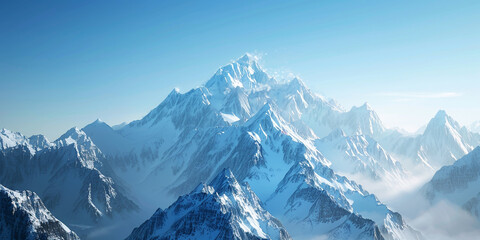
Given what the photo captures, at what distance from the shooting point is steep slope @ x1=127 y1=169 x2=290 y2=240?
159 metres

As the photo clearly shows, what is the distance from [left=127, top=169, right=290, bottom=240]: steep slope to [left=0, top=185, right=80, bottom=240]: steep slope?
3954cm

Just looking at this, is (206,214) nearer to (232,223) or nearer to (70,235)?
(232,223)

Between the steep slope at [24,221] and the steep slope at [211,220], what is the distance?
3954cm

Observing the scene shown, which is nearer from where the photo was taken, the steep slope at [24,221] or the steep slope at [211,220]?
the steep slope at [24,221]

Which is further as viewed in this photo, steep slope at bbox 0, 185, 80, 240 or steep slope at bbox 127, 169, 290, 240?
steep slope at bbox 127, 169, 290, 240

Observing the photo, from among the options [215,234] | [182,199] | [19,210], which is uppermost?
[182,199]

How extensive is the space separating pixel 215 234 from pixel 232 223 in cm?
845

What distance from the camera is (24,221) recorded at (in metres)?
156

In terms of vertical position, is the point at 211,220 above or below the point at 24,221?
above

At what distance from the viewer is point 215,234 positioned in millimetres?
158625

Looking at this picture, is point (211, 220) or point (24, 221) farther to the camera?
point (211, 220)

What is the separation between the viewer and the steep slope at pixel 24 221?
154375mm

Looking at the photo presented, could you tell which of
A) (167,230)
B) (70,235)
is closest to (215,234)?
(167,230)

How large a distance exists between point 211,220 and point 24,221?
77.5 m
